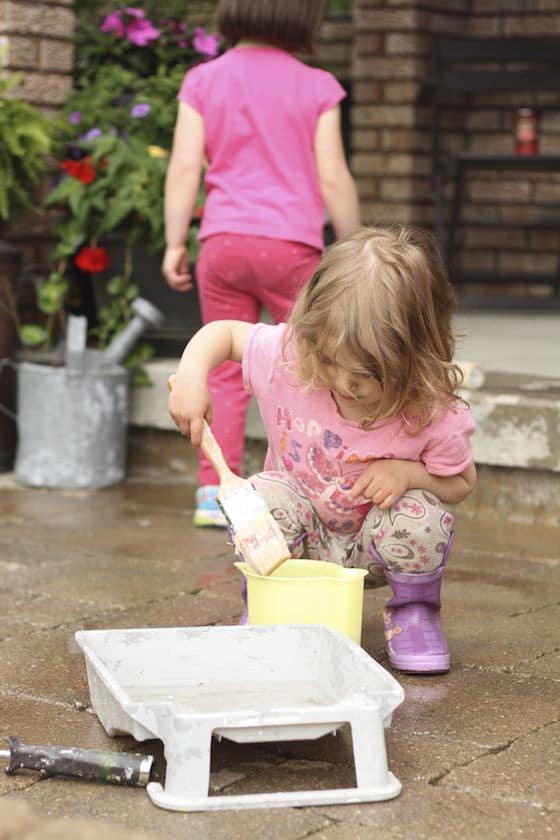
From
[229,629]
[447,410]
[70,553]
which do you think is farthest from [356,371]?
[70,553]

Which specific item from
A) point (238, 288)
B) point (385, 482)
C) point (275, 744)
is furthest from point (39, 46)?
point (275, 744)

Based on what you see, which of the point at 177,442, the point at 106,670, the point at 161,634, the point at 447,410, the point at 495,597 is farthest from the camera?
the point at 177,442

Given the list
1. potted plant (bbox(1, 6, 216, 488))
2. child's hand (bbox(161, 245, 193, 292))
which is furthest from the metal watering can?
child's hand (bbox(161, 245, 193, 292))

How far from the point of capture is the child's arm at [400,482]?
8.15 feet

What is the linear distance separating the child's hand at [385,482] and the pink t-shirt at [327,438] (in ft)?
0.08

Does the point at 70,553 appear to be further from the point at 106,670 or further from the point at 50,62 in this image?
the point at 50,62

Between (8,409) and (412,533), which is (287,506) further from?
(8,409)

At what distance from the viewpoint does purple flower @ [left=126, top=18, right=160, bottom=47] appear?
5227 mm

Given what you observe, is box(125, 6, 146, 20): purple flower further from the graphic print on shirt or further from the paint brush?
the paint brush

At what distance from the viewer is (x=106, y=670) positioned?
2.05 m

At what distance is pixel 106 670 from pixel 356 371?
2.17 ft

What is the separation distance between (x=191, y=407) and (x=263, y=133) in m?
1.49

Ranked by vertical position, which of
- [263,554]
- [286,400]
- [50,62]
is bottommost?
[263,554]

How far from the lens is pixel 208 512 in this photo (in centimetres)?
380
